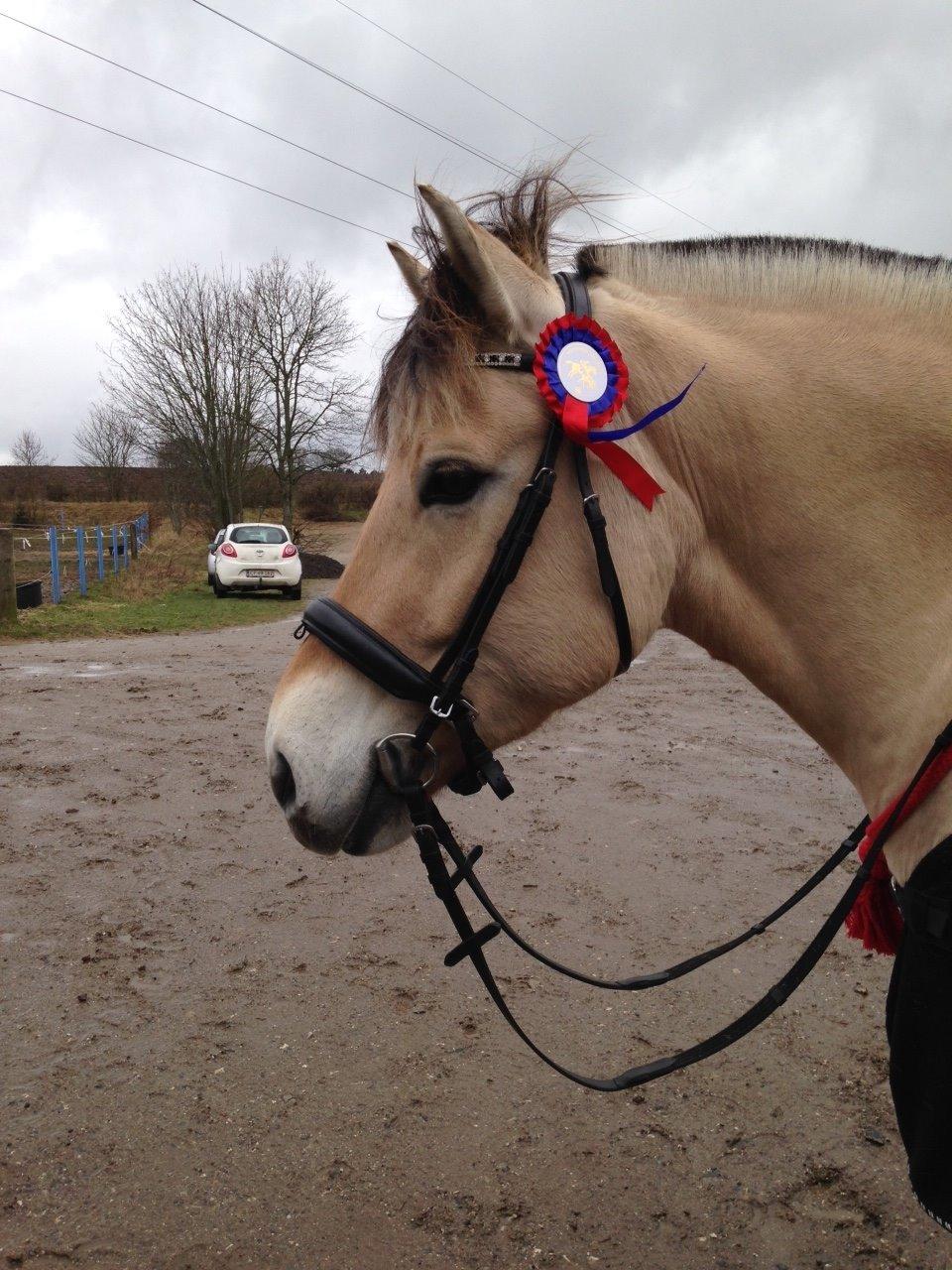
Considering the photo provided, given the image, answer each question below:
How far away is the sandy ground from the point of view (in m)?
2.50

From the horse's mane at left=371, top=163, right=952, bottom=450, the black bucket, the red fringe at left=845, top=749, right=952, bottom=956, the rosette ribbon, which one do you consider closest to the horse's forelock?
the horse's mane at left=371, top=163, right=952, bottom=450

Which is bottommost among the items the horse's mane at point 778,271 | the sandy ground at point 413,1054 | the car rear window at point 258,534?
the car rear window at point 258,534

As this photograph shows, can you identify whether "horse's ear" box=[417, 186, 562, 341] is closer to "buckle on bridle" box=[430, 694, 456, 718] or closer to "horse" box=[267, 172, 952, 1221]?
"horse" box=[267, 172, 952, 1221]

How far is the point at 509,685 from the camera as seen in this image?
1.82 m

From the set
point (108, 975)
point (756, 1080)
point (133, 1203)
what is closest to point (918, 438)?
point (756, 1080)

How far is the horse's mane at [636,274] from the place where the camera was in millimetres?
1764

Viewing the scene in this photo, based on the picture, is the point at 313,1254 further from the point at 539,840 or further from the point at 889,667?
the point at 539,840

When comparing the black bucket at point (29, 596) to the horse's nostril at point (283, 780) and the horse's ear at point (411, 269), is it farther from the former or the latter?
the horse's nostril at point (283, 780)

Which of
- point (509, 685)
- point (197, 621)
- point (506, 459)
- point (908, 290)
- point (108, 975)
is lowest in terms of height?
point (197, 621)

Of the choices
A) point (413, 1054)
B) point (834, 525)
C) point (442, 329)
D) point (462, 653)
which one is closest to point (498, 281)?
point (442, 329)

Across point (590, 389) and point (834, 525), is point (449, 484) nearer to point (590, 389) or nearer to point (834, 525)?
point (590, 389)

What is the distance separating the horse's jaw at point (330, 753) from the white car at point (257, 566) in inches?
721

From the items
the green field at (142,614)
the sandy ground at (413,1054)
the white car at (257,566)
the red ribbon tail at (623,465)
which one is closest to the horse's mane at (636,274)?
the red ribbon tail at (623,465)

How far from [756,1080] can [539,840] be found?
233cm
